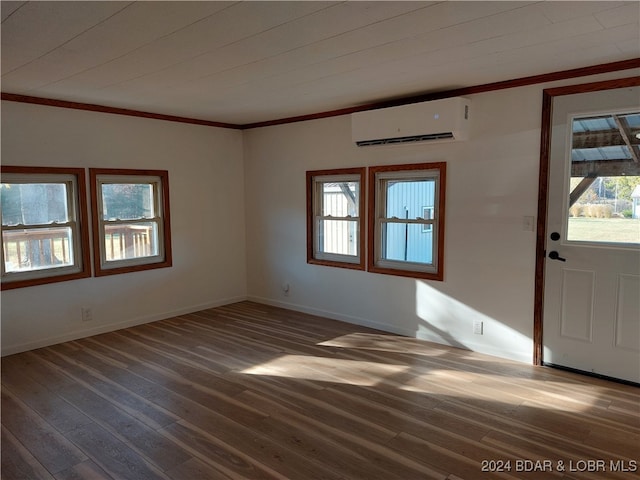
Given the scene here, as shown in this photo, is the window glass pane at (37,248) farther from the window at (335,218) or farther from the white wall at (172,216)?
the window at (335,218)

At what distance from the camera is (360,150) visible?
183 inches

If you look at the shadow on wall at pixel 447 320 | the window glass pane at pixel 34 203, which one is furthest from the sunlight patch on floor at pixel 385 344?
the window glass pane at pixel 34 203

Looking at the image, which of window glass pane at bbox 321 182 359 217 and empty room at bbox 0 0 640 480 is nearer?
empty room at bbox 0 0 640 480

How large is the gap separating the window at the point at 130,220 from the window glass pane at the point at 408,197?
8.28ft

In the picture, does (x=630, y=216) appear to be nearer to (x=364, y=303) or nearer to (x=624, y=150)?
(x=624, y=150)

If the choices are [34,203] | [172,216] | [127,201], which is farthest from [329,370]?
[34,203]

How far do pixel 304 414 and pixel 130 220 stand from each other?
309 centimetres

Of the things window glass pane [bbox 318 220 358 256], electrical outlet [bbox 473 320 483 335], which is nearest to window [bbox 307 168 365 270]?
window glass pane [bbox 318 220 358 256]

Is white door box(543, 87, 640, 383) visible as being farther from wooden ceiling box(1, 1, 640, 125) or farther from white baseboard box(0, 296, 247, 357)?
white baseboard box(0, 296, 247, 357)

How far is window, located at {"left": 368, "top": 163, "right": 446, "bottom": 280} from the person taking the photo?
167 inches

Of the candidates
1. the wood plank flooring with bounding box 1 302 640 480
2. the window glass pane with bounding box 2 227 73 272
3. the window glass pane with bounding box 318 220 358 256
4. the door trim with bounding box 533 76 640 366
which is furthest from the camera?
the window glass pane with bounding box 318 220 358 256

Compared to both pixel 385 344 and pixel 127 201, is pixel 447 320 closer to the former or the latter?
pixel 385 344

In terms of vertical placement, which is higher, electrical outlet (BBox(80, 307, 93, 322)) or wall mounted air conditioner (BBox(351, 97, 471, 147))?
wall mounted air conditioner (BBox(351, 97, 471, 147))

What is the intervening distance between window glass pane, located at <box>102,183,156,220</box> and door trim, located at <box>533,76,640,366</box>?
13.0 feet
